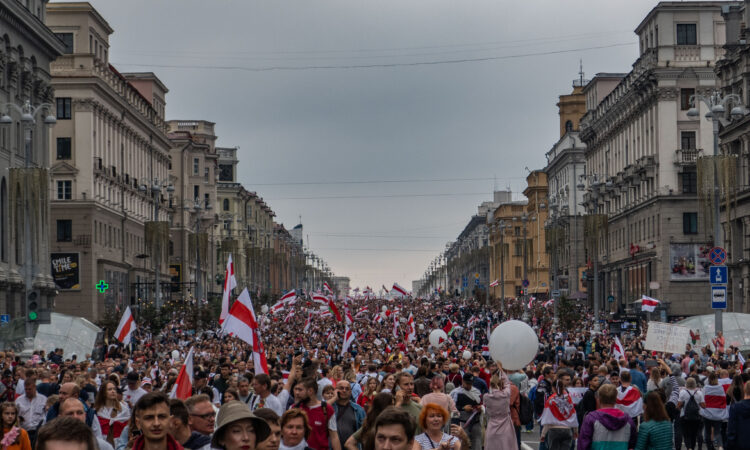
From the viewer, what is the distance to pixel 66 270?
76.1m

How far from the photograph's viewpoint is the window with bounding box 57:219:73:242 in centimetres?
7756

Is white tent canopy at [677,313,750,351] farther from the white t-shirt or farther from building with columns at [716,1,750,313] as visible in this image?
the white t-shirt

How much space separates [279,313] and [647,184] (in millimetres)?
28438

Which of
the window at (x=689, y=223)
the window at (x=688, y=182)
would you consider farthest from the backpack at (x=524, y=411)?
the window at (x=688, y=182)

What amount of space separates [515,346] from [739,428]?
9.95ft

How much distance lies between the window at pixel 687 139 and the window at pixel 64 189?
3460 centimetres

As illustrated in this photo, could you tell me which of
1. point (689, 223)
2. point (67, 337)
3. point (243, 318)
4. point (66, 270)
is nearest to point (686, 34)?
point (689, 223)

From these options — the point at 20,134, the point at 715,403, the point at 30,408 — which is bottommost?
the point at 715,403

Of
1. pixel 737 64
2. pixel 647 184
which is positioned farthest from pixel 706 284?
pixel 737 64

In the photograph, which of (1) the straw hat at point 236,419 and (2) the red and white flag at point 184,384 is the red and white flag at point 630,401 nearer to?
(2) the red and white flag at point 184,384

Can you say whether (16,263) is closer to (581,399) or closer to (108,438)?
(581,399)

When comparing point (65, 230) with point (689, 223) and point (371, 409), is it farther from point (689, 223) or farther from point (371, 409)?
point (371, 409)

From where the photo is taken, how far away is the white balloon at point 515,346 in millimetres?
17000

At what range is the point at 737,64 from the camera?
6334 cm
